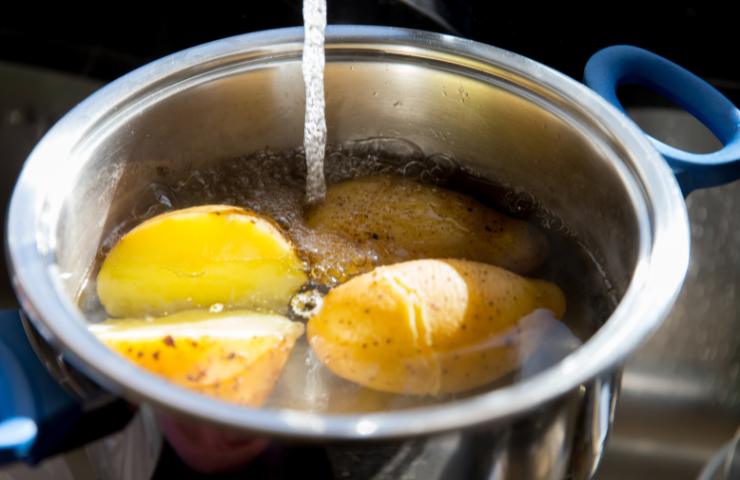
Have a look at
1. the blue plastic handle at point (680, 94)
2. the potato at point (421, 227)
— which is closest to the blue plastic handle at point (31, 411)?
the potato at point (421, 227)

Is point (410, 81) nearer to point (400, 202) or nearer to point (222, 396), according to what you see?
point (400, 202)

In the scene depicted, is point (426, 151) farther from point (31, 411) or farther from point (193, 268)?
point (31, 411)

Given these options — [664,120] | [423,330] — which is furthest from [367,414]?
[664,120]

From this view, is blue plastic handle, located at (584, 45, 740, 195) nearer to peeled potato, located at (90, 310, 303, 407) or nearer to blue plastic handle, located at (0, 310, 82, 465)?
peeled potato, located at (90, 310, 303, 407)

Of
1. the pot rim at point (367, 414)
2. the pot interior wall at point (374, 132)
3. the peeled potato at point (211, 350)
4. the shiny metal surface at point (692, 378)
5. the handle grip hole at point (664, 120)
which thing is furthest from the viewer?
the handle grip hole at point (664, 120)

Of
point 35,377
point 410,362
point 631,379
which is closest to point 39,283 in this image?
point 35,377

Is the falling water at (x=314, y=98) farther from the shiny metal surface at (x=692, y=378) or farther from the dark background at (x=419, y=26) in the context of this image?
the shiny metal surface at (x=692, y=378)
